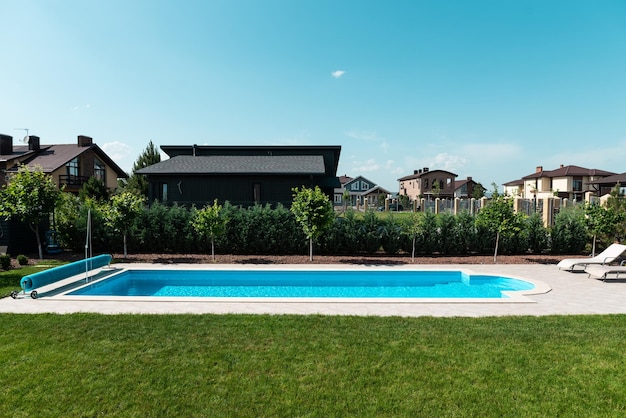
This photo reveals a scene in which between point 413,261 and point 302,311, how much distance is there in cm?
822

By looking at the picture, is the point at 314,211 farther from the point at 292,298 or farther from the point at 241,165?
the point at 241,165

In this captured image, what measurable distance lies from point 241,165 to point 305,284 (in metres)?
14.0

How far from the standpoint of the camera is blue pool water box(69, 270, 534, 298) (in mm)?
10477

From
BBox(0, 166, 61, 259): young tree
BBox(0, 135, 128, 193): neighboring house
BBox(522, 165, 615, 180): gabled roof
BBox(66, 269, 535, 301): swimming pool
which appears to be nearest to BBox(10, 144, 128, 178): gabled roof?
BBox(0, 135, 128, 193): neighboring house

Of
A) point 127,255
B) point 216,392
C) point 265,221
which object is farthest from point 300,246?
point 216,392

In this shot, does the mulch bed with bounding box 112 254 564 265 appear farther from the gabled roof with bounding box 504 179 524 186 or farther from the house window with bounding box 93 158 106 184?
the gabled roof with bounding box 504 179 524 186

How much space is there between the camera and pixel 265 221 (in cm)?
1567

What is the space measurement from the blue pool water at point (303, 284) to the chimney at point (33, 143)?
32844mm

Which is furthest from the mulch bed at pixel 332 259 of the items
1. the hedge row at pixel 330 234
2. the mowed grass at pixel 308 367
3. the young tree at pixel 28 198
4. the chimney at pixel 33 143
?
the chimney at pixel 33 143

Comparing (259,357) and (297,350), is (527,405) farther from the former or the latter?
(259,357)

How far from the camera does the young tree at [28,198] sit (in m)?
13.2

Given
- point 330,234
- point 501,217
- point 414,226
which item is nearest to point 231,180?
point 330,234

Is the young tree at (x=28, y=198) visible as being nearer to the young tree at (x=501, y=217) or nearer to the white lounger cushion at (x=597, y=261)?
the young tree at (x=501, y=217)

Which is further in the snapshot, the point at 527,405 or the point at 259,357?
the point at 259,357
